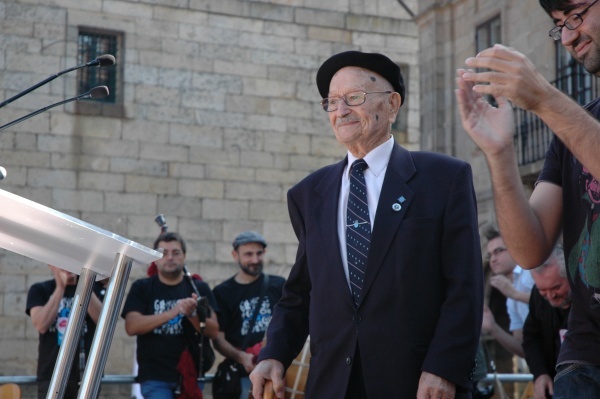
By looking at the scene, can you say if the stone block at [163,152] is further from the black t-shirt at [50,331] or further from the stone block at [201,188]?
the black t-shirt at [50,331]

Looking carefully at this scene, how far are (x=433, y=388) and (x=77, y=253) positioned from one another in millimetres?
1538

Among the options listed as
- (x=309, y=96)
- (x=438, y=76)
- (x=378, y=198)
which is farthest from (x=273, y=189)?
(x=378, y=198)

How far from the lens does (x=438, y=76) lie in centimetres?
1783

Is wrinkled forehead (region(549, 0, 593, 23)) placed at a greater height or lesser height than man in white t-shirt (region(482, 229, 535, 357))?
greater

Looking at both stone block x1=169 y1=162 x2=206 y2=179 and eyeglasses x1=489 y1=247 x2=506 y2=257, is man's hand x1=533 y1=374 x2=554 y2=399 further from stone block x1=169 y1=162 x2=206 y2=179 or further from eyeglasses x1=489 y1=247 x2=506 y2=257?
stone block x1=169 y1=162 x2=206 y2=179

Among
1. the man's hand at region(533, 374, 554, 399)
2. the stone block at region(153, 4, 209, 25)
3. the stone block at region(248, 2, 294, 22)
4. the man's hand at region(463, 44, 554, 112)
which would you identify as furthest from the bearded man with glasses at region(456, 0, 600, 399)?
the stone block at region(248, 2, 294, 22)

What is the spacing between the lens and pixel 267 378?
4.10 m

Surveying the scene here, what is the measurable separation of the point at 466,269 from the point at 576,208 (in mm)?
716

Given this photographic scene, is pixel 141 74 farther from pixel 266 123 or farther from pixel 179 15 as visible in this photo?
pixel 266 123

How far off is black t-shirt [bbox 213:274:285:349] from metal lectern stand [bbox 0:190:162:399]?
578 centimetres

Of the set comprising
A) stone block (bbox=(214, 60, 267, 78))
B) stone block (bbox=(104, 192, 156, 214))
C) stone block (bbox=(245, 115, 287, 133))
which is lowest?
stone block (bbox=(104, 192, 156, 214))

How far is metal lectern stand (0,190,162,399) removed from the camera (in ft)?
8.31

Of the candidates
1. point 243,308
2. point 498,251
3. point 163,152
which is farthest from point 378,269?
point 163,152

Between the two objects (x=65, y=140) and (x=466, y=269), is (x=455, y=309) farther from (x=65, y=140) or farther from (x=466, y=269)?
(x=65, y=140)
